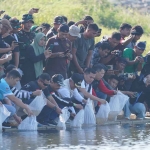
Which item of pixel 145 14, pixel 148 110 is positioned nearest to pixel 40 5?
pixel 145 14

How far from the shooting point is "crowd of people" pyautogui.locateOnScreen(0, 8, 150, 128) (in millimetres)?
14867

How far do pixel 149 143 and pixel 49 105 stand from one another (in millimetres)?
2668

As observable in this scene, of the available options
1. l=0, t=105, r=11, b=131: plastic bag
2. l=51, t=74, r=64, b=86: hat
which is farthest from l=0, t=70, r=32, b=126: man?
l=51, t=74, r=64, b=86: hat

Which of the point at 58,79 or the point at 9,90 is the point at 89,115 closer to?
the point at 58,79

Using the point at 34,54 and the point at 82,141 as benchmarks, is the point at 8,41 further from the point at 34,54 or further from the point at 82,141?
the point at 82,141

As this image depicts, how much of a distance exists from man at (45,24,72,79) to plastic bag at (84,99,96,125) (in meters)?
0.92

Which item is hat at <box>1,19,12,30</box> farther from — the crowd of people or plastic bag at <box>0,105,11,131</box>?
plastic bag at <box>0,105,11,131</box>

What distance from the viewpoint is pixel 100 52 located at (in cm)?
1728

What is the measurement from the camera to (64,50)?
16109 mm

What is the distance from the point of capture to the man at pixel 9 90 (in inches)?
555

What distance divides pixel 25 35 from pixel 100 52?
2.21 m

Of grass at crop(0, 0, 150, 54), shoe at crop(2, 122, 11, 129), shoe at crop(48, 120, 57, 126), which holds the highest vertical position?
grass at crop(0, 0, 150, 54)

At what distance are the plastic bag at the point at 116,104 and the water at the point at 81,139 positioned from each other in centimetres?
116

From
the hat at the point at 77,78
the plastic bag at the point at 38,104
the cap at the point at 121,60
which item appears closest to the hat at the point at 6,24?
the plastic bag at the point at 38,104
